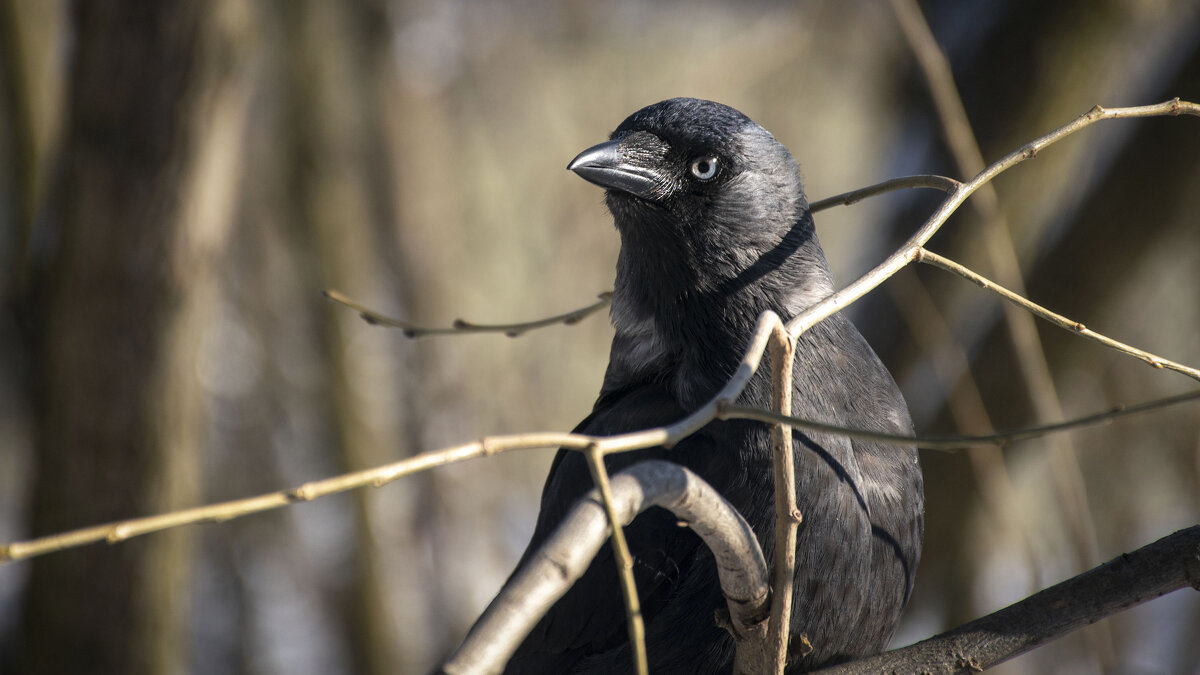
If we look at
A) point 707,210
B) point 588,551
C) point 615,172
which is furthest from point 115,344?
point 588,551

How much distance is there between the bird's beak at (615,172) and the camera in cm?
271

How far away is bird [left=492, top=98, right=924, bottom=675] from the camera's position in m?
2.42

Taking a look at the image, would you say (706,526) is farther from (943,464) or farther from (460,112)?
(460,112)

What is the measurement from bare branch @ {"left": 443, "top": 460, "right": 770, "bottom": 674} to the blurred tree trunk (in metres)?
3.46

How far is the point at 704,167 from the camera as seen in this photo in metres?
2.83

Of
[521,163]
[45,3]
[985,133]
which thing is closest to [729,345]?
[985,133]

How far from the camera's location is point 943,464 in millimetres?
4992

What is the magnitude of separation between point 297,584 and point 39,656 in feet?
12.7

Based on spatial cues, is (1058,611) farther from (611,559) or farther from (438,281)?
(438,281)

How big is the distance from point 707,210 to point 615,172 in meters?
0.28

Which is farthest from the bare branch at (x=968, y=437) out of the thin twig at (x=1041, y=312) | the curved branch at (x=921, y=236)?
the thin twig at (x=1041, y=312)

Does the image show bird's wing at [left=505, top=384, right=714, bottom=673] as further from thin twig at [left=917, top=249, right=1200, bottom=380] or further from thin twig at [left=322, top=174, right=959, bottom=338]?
thin twig at [left=917, top=249, right=1200, bottom=380]

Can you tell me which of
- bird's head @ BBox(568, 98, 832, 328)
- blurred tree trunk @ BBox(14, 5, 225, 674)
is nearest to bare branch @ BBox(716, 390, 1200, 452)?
bird's head @ BBox(568, 98, 832, 328)

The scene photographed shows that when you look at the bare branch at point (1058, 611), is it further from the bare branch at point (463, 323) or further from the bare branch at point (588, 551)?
the bare branch at point (463, 323)
